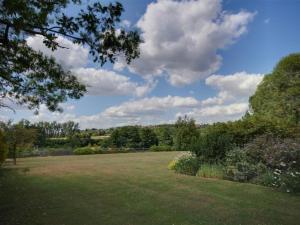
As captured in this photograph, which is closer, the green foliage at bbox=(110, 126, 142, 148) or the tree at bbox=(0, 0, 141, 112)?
the tree at bbox=(0, 0, 141, 112)

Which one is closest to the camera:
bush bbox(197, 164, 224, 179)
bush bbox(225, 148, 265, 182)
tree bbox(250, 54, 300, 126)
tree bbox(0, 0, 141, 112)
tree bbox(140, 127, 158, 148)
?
tree bbox(0, 0, 141, 112)

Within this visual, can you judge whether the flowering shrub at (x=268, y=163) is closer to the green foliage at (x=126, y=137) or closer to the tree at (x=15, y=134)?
the tree at (x=15, y=134)

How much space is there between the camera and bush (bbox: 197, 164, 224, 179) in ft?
35.1

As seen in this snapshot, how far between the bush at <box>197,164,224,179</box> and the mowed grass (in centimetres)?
84

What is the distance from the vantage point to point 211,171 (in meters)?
11.0

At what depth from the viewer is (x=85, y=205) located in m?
6.97

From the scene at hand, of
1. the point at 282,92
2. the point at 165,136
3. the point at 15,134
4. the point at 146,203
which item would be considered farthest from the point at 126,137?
the point at 146,203

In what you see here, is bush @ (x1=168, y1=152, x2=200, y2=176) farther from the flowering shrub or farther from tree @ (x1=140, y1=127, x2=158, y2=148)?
tree @ (x1=140, y1=127, x2=158, y2=148)

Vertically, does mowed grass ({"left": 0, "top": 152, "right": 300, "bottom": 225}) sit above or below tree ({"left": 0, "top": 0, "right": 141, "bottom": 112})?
below

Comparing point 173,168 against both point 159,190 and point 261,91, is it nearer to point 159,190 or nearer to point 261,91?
point 159,190

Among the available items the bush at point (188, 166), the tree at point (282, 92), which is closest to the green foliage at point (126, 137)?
the tree at point (282, 92)

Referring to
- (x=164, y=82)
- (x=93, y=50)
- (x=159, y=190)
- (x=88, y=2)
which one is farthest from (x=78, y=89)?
(x=164, y=82)

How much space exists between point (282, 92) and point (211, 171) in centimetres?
1383

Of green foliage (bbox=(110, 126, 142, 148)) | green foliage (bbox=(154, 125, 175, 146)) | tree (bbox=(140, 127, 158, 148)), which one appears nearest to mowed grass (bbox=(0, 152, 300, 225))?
green foliage (bbox=(154, 125, 175, 146))
